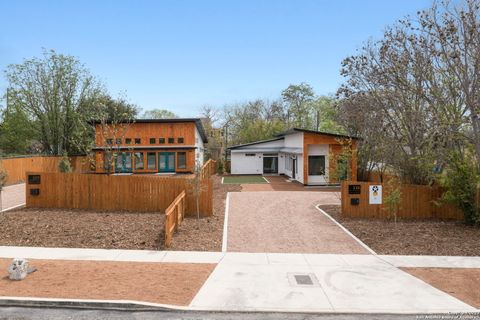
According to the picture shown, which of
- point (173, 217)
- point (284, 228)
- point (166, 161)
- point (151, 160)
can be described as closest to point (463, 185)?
point (284, 228)

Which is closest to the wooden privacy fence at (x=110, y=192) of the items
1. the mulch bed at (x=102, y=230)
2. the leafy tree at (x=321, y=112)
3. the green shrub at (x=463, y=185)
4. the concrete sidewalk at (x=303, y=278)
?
the mulch bed at (x=102, y=230)

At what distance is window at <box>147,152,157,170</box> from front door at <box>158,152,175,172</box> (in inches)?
15.4

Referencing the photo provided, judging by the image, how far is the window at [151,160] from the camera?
3362 centimetres

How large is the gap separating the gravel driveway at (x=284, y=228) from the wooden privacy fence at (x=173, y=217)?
193 cm

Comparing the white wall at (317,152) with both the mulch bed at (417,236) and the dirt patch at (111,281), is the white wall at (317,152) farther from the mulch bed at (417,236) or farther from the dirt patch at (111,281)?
the dirt patch at (111,281)

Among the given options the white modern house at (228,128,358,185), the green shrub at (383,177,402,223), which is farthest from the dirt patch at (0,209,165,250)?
the white modern house at (228,128,358,185)

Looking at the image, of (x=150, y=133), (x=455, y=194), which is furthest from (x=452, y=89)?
(x=150, y=133)

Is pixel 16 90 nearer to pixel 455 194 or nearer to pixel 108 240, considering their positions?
Result: pixel 108 240

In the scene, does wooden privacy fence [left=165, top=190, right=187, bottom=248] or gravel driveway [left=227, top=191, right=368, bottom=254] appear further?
gravel driveway [left=227, top=191, right=368, bottom=254]

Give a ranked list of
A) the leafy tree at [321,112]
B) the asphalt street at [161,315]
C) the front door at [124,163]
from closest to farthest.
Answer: the asphalt street at [161,315] < the front door at [124,163] < the leafy tree at [321,112]

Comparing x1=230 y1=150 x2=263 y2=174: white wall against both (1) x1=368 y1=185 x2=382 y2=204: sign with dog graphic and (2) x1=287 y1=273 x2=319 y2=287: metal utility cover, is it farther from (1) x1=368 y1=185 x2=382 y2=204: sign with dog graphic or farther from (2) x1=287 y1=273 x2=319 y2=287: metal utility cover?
(2) x1=287 y1=273 x2=319 y2=287: metal utility cover

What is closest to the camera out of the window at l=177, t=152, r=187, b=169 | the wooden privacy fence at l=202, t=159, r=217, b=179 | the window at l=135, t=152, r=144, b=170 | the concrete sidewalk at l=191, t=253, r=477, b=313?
the concrete sidewalk at l=191, t=253, r=477, b=313

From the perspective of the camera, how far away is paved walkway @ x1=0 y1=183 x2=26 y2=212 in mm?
17344

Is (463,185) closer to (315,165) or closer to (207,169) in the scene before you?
(315,165)
